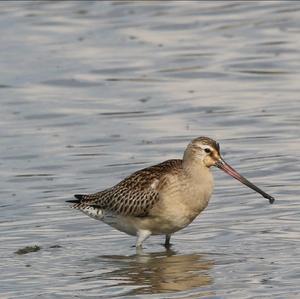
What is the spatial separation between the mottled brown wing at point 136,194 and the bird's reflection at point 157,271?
516 mm

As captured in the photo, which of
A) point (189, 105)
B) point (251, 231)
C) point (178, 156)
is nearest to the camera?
point (251, 231)

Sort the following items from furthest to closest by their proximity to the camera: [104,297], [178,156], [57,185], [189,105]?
[189,105], [178,156], [57,185], [104,297]

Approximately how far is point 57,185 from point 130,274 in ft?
10.9

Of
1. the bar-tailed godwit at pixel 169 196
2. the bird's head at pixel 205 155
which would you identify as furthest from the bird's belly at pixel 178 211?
the bird's head at pixel 205 155

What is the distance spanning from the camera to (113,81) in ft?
64.2

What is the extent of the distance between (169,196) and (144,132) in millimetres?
4245

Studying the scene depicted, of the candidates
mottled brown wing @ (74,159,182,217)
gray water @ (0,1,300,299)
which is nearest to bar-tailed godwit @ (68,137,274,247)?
mottled brown wing @ (74,159,182,217)

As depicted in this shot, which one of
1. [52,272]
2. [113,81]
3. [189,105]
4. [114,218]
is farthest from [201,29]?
[52,272]

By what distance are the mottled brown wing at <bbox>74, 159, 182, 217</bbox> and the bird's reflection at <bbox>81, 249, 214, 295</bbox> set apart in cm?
52

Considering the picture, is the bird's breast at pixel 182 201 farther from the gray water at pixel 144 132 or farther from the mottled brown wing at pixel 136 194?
the gray water at pixel 144 132

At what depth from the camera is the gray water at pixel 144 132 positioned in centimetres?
1156

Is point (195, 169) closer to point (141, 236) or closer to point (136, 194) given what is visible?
point (136, 194)

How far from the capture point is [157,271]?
1182 cm

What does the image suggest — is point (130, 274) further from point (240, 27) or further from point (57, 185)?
point (240, 27)
